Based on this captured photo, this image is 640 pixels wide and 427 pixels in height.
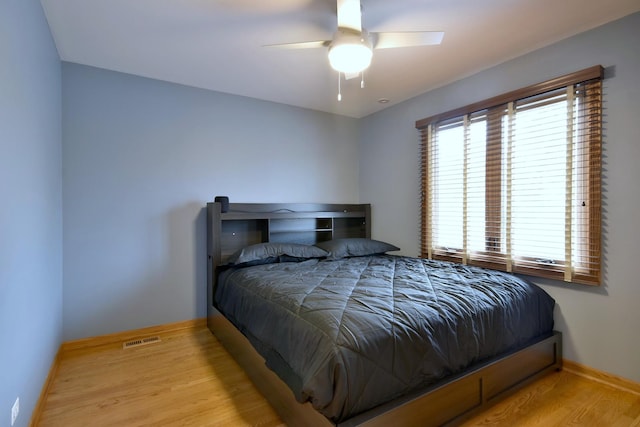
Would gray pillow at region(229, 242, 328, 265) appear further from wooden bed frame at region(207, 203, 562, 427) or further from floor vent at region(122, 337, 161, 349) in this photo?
floor vent at region(122, 337, 161, 349)

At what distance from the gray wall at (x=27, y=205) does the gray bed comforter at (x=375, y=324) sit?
3.92ft

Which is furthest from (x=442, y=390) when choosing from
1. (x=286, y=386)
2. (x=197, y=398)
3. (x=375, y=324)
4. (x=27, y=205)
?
(x=27, y=205)

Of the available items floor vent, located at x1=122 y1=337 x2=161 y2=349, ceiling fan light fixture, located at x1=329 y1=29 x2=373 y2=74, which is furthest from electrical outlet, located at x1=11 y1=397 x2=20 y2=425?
ceiling fan light fixture, located at x1=329 y1=29 x2=373 y2=74

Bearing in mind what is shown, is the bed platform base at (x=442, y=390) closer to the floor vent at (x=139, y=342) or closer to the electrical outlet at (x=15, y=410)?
the floor vent at (x=139, y=342)

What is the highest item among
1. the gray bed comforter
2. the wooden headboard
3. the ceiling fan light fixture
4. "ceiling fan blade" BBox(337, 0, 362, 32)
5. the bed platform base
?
"ceiling fan blade" BBox(337, 0, 362, 32)

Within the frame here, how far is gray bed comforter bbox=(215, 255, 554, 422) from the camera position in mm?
1370

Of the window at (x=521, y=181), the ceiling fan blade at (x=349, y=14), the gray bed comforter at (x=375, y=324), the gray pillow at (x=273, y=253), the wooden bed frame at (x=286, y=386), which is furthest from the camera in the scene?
the gray pillow at (x=273, y=253)

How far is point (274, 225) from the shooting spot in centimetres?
362

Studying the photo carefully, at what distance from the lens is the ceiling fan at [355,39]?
1.77 metres

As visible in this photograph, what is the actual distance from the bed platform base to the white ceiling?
2.26m

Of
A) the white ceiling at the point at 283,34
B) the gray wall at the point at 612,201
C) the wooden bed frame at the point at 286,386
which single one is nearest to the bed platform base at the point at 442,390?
the wooden bed frame at the point at 286,386

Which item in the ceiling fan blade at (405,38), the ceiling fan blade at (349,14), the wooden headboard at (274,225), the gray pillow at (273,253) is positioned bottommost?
the gray pillow at (273,253)

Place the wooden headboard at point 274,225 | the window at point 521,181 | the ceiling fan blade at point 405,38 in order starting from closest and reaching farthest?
1. the ceiling fan blade at point 405,38
2. the window at point 521,181
3. the wooden headboard at point 274,225

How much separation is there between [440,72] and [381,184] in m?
1.51
